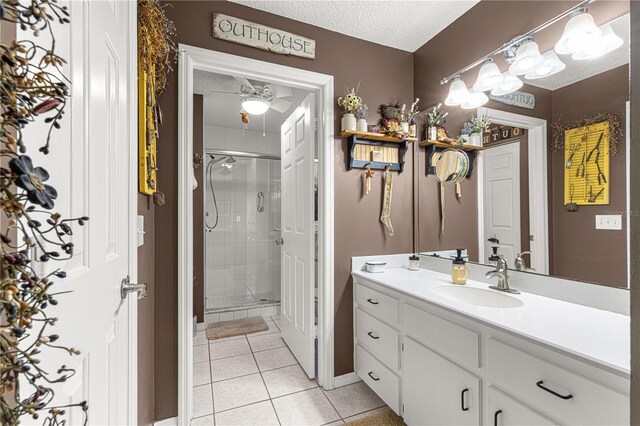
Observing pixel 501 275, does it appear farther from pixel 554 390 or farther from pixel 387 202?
pixel 387 202

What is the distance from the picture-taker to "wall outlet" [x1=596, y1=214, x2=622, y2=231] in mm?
1240

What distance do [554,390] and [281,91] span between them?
2.67 meters

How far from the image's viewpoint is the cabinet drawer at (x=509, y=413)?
1011mm

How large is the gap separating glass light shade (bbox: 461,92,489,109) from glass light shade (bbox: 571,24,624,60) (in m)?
0.53

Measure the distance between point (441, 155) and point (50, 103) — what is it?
2.29 metres

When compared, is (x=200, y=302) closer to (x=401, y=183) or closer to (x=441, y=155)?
(x=401, y=183)

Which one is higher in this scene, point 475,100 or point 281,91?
point 281,91

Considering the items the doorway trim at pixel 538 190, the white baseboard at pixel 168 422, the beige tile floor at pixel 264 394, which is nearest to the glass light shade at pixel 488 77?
the doorway trim at pixel 538 190

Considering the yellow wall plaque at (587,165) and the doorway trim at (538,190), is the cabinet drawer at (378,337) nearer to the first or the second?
the doorway trim at (538,190)

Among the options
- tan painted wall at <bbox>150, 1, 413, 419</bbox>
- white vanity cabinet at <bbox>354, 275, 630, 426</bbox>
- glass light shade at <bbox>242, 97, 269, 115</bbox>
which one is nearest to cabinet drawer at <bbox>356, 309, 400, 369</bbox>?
white vanity cabinet at <bbox>354, 275, 630, 426</bbox>

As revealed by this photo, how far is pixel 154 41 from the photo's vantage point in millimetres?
1371

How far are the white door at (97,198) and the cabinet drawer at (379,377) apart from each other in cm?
132

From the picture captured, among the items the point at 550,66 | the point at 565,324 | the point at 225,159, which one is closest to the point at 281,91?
the point at 225,159

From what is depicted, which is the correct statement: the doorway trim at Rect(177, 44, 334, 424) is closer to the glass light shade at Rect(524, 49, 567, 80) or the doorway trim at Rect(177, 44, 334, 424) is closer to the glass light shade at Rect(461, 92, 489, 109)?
the glass light shade at Rect(461, 92, 489, 109)
